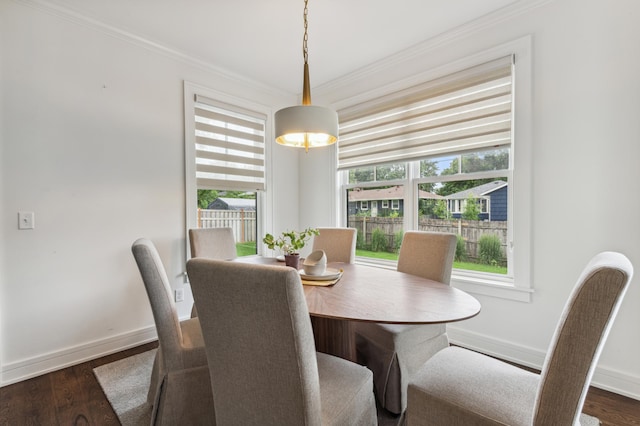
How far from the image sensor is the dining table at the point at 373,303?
1209 millimetres

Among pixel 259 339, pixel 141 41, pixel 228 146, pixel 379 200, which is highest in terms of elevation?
pixel 141 41

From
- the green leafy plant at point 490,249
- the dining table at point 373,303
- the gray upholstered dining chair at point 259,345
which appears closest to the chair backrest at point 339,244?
the dining table at point 373,303

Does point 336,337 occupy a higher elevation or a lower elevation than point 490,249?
lower

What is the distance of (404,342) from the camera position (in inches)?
68.4

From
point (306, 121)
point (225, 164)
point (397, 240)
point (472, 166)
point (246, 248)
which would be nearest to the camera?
point (306, 121)

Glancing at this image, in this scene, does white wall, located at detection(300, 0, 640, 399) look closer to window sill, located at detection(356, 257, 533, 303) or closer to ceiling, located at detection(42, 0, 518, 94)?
window sill, located at detection(356, 257, 533, 303)

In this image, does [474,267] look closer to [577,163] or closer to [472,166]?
[472,166]

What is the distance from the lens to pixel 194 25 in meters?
2.45

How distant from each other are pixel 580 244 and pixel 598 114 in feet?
2.76

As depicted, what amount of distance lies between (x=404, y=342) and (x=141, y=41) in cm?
309

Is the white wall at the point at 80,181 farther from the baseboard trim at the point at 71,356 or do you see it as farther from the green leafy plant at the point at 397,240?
the green leafy plant at the point at 397,240

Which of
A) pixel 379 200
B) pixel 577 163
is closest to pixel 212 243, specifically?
pixel 379 200

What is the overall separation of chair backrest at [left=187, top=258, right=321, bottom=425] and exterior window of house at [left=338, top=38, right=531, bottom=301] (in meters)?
2.06

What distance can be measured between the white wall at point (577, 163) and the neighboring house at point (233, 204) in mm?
2534
